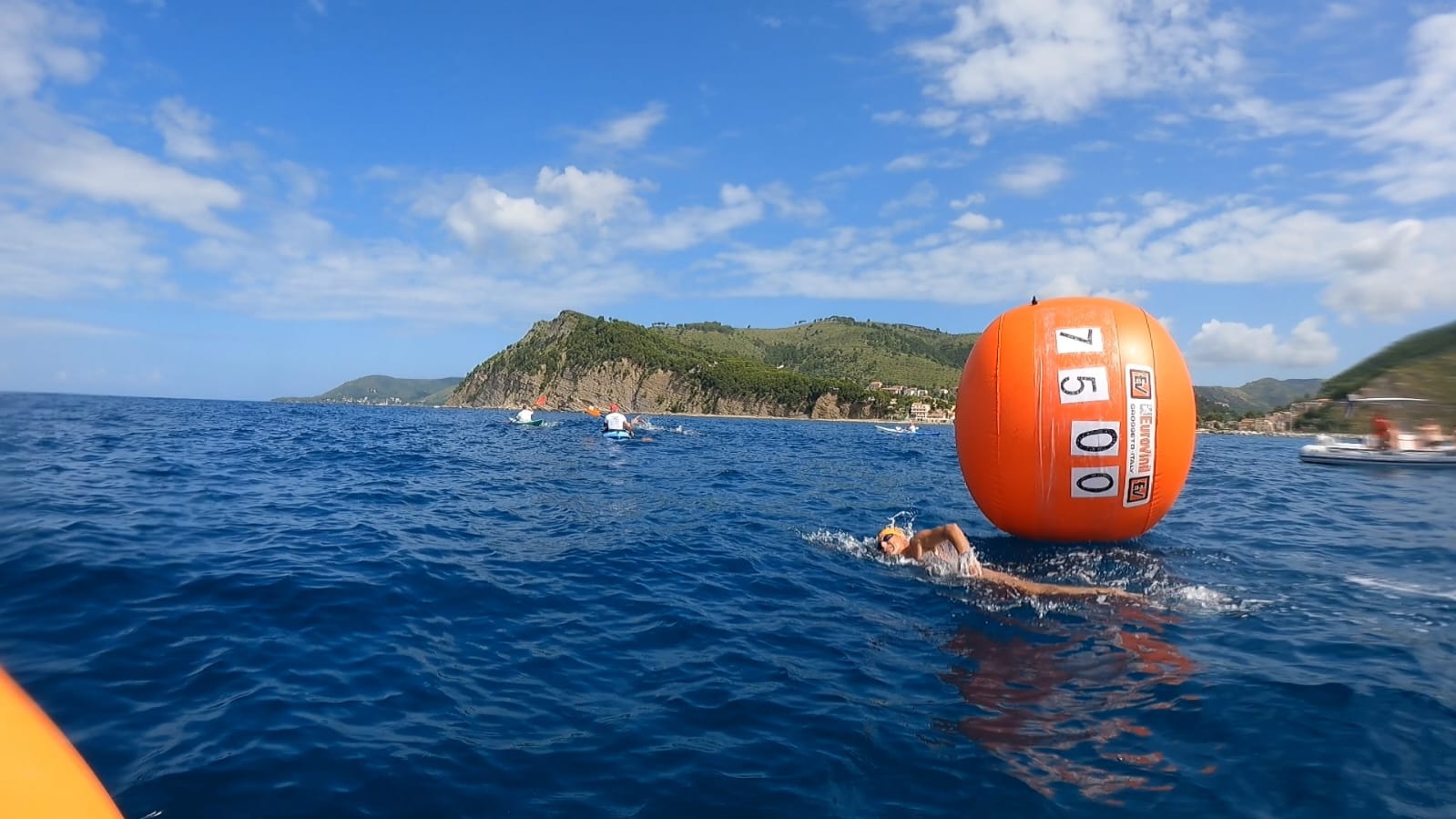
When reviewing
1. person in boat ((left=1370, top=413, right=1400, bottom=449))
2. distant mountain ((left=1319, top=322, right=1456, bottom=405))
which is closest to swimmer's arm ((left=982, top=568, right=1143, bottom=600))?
person in boat ((left=1370, top=413, right=1400, bottom=449))

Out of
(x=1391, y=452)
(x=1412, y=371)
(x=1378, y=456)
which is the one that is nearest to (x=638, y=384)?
(x=1412, y=371)

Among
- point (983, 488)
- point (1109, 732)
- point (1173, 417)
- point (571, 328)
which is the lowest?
point (1109, 732)

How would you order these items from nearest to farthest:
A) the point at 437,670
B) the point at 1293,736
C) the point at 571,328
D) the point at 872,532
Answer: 1. the point at 1293,736
2. the point at 437,670
3. the point at 872,532
4. the point at 571,328

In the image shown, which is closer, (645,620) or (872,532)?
(645,620)

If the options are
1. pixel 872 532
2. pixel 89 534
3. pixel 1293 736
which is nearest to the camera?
pixel 1293 736

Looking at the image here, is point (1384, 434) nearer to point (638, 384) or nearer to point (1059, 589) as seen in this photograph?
point (1059, 589)

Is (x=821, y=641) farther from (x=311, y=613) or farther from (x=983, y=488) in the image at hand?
(x=311, y=613)

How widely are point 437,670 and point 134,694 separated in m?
2.12

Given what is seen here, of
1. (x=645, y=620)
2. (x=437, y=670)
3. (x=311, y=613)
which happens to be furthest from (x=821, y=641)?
(x=311, y=613)

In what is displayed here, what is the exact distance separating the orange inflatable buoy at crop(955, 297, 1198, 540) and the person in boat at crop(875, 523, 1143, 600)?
1.04 metres

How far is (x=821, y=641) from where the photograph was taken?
723cm

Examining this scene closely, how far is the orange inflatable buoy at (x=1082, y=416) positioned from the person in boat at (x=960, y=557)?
3.41 ft

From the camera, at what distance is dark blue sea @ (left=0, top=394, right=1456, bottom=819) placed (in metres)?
4.53

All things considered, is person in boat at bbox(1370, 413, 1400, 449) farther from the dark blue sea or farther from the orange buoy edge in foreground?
the orange buoy edge in foreground
